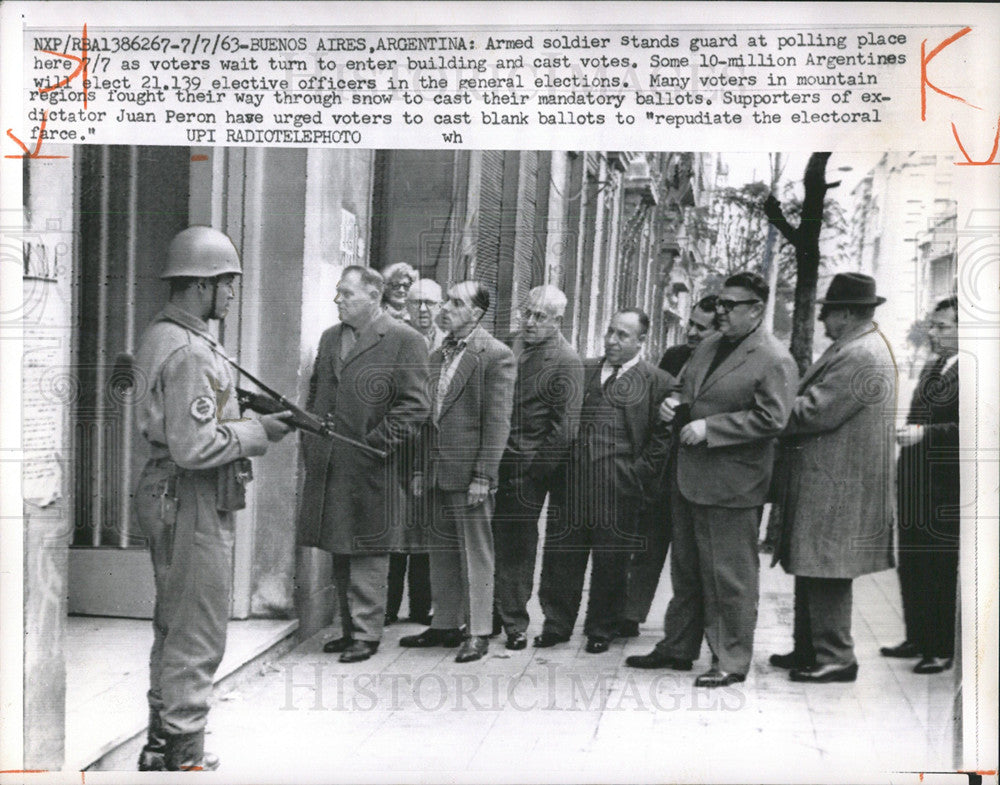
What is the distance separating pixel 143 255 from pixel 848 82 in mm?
2569

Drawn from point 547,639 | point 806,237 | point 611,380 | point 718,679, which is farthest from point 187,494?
point 806,237

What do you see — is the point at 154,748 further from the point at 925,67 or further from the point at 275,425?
the point at 925,67

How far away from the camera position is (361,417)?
15.6ft

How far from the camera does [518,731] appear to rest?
474cm

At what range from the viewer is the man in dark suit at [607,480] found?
4742mm

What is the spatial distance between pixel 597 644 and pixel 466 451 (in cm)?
86

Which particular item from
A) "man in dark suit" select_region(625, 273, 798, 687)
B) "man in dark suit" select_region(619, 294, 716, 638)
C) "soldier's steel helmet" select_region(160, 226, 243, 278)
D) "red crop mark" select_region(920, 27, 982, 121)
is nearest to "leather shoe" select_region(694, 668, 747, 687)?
"man in dark suit" select_region(625, 273, 798, 687)

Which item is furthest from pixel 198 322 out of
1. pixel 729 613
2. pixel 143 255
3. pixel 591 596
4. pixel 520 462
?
pixel 729 613

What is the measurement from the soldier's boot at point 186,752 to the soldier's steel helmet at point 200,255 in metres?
1.64

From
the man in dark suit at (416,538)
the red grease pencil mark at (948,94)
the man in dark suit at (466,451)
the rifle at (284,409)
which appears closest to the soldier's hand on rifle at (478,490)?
the man in dark suit at (466,451)

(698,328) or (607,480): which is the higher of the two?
(698,328)

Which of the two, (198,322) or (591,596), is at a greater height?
(198,322)

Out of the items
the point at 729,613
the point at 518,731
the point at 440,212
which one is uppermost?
the point at 440,212

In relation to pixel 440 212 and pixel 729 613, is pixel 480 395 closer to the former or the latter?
pixel 440 212
